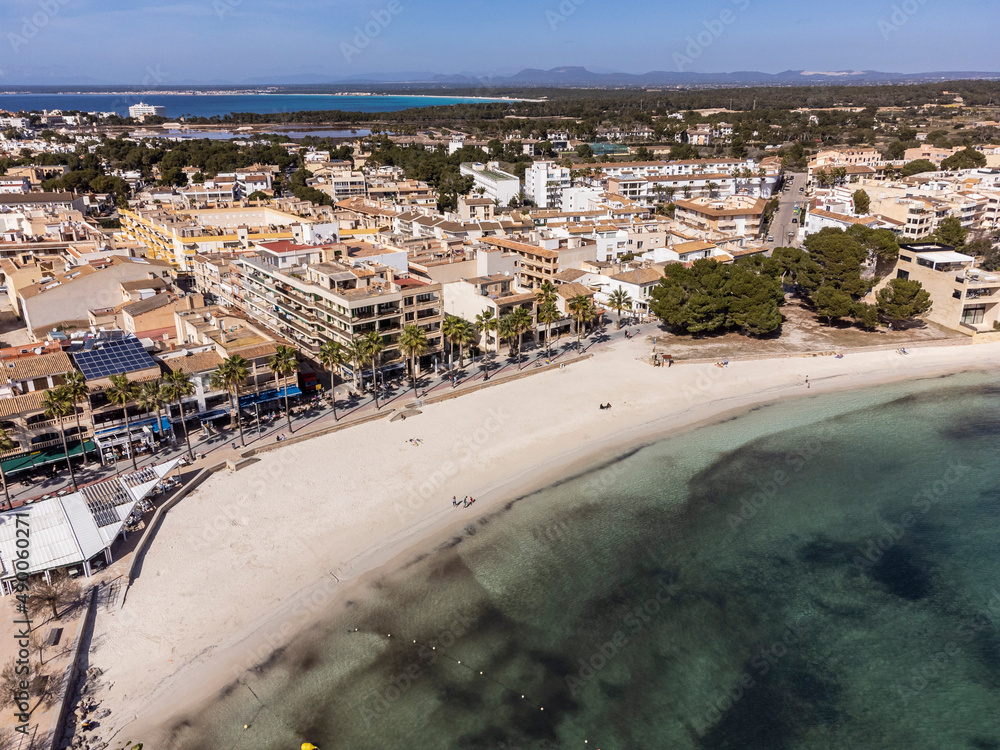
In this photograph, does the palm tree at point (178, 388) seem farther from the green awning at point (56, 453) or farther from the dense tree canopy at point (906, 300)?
the dense tree canopy at point (906, 300)

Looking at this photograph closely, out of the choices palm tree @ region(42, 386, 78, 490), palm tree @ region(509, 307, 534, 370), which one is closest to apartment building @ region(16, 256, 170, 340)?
palm tree @ region(42, 386, 78, 490)

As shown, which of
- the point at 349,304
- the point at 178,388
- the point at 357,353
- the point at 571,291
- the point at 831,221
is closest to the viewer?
the point at 178,388

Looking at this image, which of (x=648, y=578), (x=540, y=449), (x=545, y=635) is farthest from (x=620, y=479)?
(x=545, y=635)

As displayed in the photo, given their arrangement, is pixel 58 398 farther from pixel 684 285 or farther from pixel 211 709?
pixel 684 285

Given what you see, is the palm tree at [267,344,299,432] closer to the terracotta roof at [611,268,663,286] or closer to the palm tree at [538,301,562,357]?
the palm tree at [538,301,562,357]

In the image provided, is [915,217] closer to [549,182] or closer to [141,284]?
[549,182]

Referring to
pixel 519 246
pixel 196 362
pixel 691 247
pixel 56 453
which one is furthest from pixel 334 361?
pixel 691 247
